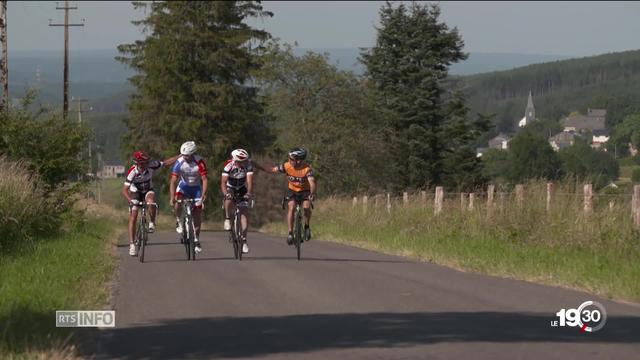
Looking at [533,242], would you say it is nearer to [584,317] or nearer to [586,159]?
[584,317]

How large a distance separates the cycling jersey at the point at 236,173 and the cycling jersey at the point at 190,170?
0.40 m

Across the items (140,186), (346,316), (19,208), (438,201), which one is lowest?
(438,201)

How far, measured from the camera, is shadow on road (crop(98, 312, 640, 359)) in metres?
9.48

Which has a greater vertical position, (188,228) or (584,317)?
(584,317)

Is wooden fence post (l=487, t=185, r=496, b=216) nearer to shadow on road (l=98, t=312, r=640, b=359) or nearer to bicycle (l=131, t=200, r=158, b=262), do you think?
bicycle (l=131, t=200, r=158, b=262)

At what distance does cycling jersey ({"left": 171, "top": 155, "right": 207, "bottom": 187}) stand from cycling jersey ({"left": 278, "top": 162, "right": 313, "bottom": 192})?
1.30 meters

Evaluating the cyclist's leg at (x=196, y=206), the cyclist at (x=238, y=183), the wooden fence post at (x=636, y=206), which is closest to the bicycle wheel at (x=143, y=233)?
the cyclist's leg at (x=196, y=206)

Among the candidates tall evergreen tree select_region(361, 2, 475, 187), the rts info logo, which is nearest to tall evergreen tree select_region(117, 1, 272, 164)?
tall evergreen tree select_region(361, 2, 475, 187)

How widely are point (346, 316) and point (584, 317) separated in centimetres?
223

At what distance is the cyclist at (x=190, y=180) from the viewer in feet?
61.2

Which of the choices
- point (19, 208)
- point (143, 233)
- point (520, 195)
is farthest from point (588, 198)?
point (19, 208)

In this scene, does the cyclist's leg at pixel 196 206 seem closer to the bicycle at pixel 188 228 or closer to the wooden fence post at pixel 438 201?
the bicycle at pixel 188 228

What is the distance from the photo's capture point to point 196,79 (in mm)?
65500

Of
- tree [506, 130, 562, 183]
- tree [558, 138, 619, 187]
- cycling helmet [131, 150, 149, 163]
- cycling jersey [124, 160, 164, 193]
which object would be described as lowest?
tree [506, 130, 562, 183]
